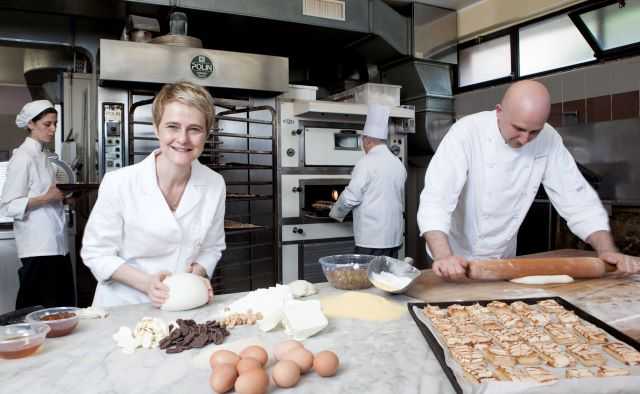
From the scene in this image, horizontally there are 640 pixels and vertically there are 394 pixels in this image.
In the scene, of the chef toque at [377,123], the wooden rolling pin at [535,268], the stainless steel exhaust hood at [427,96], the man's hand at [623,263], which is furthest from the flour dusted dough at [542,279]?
the stainless steel exhaust hood at [427,96]

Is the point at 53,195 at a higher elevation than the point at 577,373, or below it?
higher

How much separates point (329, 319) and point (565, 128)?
3.39 meters

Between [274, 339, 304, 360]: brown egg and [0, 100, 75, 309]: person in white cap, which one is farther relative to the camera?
[0, 100, 75, 309]: person in white cap

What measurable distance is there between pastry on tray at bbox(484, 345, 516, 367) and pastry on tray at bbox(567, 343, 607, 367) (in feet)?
0.48

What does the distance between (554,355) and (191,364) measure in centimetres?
80

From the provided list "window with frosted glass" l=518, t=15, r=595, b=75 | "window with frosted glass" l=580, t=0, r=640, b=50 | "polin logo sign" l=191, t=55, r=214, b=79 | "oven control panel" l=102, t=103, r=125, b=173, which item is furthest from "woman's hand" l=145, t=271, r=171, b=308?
"window with frosted glass" l=518, t=15, r=595, b=75

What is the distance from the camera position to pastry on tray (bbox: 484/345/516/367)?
0.99 metres

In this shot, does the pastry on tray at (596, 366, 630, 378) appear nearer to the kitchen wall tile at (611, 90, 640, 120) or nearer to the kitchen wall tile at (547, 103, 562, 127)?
the kitchen wall tile at (611, 90, 640, 120)

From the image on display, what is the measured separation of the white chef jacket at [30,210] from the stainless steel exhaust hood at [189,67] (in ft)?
2.44

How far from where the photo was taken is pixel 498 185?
2.13m

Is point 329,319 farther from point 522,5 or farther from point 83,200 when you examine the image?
point 522,5

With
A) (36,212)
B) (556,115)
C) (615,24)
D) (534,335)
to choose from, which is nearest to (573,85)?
(556,115)

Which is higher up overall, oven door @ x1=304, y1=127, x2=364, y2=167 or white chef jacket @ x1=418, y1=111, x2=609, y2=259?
oven door @ x1=304, y1=127, x2=364, y2=167

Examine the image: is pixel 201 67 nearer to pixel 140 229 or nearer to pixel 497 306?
pixel 140 229
